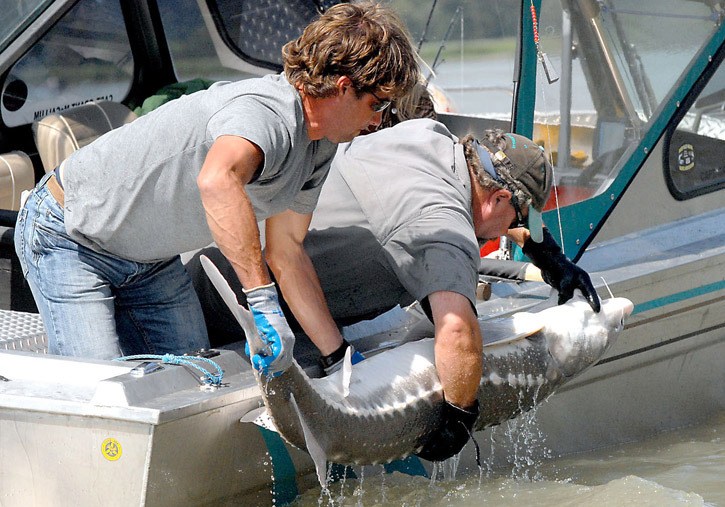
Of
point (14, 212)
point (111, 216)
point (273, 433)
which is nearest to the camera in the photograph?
point (111, 216)

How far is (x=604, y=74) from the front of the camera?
445 centimetres

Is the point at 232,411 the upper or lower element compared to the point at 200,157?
lower

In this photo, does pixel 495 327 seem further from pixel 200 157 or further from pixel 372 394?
pixel 200 157

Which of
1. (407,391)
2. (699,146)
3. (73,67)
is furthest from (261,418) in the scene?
(73,67)

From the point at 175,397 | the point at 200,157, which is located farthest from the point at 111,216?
the point at 175,397

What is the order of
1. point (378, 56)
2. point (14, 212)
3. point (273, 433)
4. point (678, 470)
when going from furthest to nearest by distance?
point (14, 212) < point (678, 470) < point (273, 433) < point (378, 56)

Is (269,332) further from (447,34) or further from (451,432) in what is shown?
(447,34)

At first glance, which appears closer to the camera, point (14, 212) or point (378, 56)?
point (378, 56)

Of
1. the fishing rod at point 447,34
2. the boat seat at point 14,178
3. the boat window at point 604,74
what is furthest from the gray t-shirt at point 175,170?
the fishing rod at point 447,34

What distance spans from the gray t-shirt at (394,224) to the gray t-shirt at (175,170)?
A: 13.5 inches

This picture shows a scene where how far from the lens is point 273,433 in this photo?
326 centimetres

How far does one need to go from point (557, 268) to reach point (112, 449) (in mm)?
1806

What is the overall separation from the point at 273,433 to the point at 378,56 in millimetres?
1192

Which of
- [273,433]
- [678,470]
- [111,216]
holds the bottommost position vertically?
[678,470]
